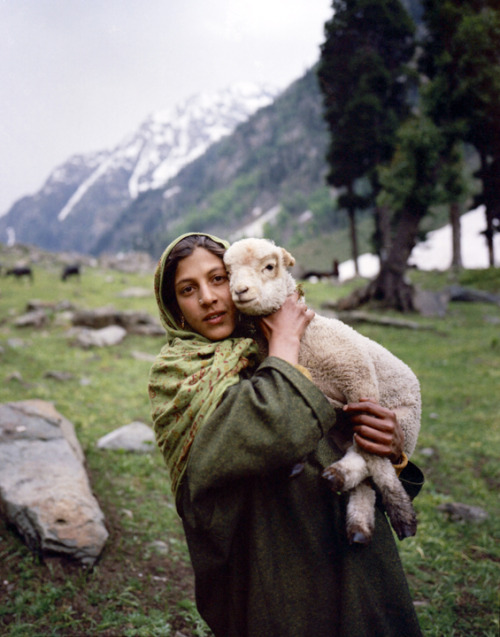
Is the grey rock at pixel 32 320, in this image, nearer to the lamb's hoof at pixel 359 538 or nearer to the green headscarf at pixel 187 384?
the green headscarf at pixel 187 384

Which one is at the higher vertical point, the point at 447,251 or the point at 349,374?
the point at 447,251

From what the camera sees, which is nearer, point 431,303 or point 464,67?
point 464,67

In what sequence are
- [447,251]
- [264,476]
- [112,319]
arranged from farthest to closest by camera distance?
[447,251]
[112,319]
[264,476]

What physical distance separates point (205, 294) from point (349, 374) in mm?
654

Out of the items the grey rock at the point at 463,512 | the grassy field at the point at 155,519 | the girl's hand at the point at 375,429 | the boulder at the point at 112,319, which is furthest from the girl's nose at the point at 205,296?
the boulder at the point at 112,319

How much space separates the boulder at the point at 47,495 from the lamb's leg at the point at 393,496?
2551mm

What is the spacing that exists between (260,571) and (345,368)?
2.67 feet

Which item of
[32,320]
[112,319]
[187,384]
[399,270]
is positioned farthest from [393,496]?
[399,270]

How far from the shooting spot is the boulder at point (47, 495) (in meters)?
3.27

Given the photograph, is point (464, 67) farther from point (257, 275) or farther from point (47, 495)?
point (47, 495)

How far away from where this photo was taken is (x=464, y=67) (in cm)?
1276

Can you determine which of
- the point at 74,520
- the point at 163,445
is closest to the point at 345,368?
the point at 163,445

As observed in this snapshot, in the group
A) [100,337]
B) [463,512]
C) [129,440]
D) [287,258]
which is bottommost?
[463,512]

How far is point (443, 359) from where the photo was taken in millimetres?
9188
